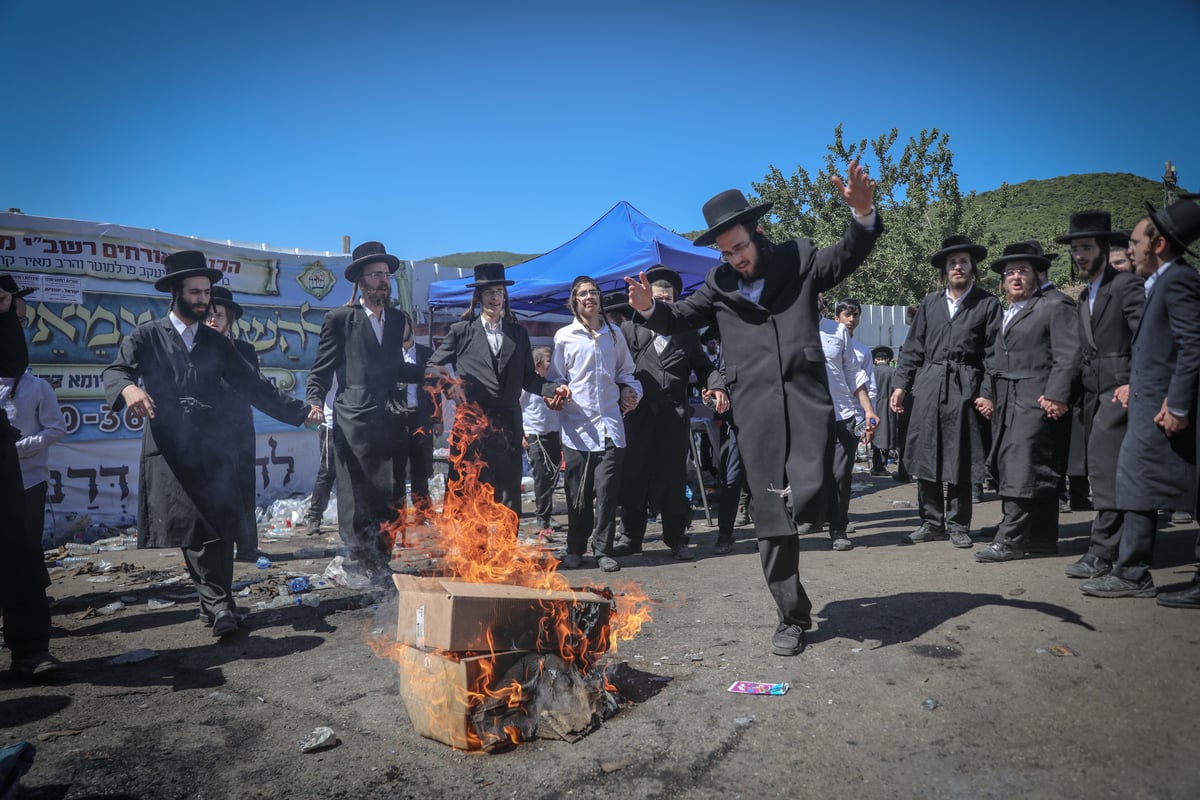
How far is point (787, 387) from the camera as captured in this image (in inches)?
168

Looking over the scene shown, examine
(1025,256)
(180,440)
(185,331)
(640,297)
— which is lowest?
(180,440)

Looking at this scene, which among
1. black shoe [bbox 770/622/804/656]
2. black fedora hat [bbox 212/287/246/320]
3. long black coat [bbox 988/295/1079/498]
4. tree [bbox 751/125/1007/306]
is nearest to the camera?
black shoe [bbox 770/622/804/656]

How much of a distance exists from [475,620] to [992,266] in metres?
5.68

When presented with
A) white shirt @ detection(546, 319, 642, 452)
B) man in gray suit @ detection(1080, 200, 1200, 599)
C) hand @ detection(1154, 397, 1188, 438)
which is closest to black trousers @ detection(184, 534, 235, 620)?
white shirt @ detection(546, 319, 642, 452)

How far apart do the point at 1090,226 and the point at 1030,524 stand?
8.34 ft

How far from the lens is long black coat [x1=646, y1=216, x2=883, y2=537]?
13.8 feet

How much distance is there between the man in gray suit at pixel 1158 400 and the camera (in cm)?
459

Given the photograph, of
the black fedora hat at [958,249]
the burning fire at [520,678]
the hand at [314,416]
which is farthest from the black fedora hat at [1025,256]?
the hand at [314,416]

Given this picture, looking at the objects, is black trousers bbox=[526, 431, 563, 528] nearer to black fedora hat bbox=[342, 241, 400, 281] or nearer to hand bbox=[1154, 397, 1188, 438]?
black fedora hat bbox=[342, 241, 400, 281]

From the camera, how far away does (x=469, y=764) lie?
3.10m

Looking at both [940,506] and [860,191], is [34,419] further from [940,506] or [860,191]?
[940,506]

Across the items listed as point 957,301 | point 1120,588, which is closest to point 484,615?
point 1120,588

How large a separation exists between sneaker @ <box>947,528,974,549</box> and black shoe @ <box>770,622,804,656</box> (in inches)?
128

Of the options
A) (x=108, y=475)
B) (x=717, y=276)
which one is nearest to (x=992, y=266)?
(x=717, y=276)
